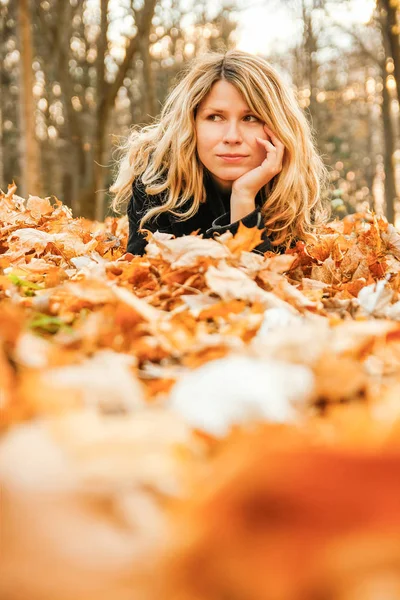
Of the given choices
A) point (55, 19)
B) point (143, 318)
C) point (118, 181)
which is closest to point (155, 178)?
point (118, 181)

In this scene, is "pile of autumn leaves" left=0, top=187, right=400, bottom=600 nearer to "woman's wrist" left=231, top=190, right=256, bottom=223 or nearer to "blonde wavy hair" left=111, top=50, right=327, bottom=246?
"woman's wrist" left=231, top=190, right=256, bottom=223

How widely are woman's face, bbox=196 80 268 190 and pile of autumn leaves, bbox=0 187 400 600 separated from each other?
1075mm

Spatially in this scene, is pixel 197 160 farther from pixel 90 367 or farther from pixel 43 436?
pixel 43 436

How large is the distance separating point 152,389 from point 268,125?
6.30 ft

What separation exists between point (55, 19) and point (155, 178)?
860cm

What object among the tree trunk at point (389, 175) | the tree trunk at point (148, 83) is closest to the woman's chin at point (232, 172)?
the tree trunk at point (389, 175)

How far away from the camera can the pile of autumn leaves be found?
0.48 m

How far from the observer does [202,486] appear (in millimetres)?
514

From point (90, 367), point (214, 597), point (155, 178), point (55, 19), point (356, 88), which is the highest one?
point (356, 88)

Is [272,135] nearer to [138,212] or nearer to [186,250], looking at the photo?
[138,212]

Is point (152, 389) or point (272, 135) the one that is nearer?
point (152, 389)

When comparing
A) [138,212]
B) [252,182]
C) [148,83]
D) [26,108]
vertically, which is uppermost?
[148,83]

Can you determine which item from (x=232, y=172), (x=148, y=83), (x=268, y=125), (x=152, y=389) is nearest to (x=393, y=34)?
(x=148, y=83)

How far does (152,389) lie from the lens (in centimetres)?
79
